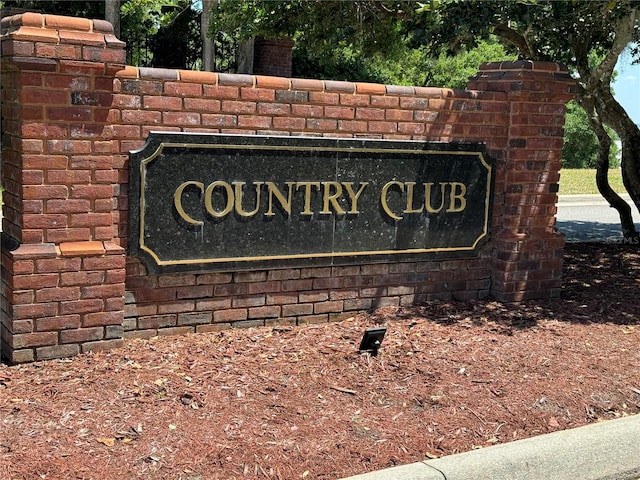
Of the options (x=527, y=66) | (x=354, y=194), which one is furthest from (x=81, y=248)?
(x=527, y=66)

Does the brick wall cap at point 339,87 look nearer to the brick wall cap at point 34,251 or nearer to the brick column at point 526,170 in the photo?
the brick column at point 526,170

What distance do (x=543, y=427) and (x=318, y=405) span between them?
120 centimetres

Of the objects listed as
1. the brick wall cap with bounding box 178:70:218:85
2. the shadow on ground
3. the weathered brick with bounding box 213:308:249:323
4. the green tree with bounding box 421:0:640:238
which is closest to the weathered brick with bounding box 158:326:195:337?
the weathered brick with bounding box 213:308:249:323

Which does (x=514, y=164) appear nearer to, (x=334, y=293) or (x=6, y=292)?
(x=334, y=293)

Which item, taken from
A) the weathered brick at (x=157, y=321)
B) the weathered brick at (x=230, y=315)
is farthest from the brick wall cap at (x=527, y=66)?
the weathered brick at (x=157, y=321)

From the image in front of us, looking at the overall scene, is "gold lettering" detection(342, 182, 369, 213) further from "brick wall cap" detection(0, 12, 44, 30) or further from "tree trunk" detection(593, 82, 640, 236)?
"tree trunk" detection(593, 82, 640, 236)

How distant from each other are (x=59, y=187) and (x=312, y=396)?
188 centimetres

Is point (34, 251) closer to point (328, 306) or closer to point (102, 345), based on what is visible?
point (102, 345)

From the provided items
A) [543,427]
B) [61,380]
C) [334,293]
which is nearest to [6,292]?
[61,380]

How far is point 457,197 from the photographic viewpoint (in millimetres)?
6047

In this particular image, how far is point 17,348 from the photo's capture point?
4500 mm

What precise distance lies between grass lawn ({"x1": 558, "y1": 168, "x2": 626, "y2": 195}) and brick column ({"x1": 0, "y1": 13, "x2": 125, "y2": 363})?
15220 mm

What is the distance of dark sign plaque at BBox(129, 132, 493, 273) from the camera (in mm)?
4898

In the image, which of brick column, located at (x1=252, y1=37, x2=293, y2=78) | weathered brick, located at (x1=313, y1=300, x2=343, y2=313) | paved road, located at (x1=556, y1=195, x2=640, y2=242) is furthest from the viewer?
brick column, located at (x1=252, y1=37, x2=293, y2=78)
